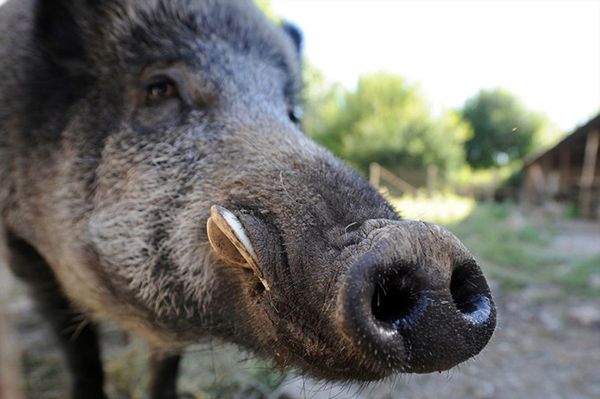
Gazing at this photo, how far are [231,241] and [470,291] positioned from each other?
721 mm

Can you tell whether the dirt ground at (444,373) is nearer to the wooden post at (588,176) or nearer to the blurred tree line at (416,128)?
the blurred tree line at (416,128)

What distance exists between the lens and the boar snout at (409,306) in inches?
47.2

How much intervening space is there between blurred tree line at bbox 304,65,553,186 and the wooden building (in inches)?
40.2

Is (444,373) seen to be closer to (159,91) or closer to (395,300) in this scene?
(395,300)

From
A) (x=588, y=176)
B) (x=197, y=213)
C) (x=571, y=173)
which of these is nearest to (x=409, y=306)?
(x=197, y=213)

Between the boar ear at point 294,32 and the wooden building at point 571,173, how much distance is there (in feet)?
41.8

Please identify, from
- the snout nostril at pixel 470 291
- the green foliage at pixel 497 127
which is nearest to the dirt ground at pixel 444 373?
the snout nostril at pixel 470 291

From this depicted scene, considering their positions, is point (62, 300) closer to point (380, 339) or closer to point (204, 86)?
point (204, 86)

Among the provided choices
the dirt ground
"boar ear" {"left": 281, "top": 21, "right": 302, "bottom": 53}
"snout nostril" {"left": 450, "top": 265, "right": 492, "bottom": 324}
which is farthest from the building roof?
"snout nostril" {"left": 450, "top": 265, "right": 492, "bottom": 324}

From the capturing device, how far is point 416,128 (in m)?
25.7

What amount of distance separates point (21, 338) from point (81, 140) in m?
2.97

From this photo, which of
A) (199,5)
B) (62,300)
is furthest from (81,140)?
(62,300)

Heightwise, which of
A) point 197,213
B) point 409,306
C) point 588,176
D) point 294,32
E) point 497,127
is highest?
→ point 497,127

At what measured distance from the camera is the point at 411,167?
21.9 metres
